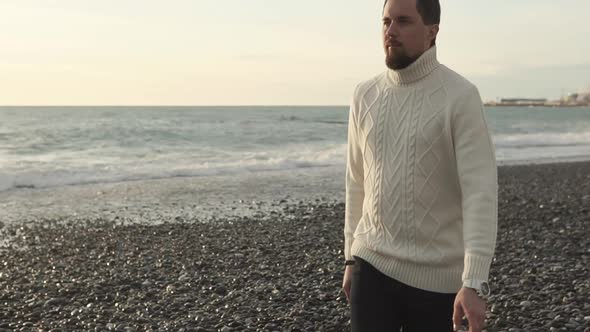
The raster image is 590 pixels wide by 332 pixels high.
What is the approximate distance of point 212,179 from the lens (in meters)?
20.8

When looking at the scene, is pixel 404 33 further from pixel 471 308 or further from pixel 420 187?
pixel 471 308

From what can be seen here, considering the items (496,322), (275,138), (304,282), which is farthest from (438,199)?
(275,138)

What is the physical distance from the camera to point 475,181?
2.29 metres

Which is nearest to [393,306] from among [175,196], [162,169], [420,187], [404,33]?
[420,187]

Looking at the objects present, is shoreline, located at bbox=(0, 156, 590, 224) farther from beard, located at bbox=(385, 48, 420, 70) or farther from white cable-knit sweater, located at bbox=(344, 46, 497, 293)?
beard, located at bbox=(385, 48, 420, 70)

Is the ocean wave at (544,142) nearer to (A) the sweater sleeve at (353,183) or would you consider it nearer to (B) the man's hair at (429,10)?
(A) the sweater sleeve at (353,183)

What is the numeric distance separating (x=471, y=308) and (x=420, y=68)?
0.98 metres

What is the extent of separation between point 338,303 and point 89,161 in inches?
900

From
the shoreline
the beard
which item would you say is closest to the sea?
the shoreline

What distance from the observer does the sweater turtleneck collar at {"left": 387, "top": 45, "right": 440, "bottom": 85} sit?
97.6 inches

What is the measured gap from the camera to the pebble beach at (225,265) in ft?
20.8

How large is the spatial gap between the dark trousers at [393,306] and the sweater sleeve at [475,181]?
302 mm

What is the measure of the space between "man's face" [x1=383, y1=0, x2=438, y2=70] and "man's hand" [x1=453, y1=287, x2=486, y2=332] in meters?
0.95

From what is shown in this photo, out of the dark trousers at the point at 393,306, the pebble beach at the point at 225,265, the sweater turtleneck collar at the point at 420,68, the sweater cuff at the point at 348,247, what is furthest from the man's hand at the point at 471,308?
the pebble beach at the point at 225,265
